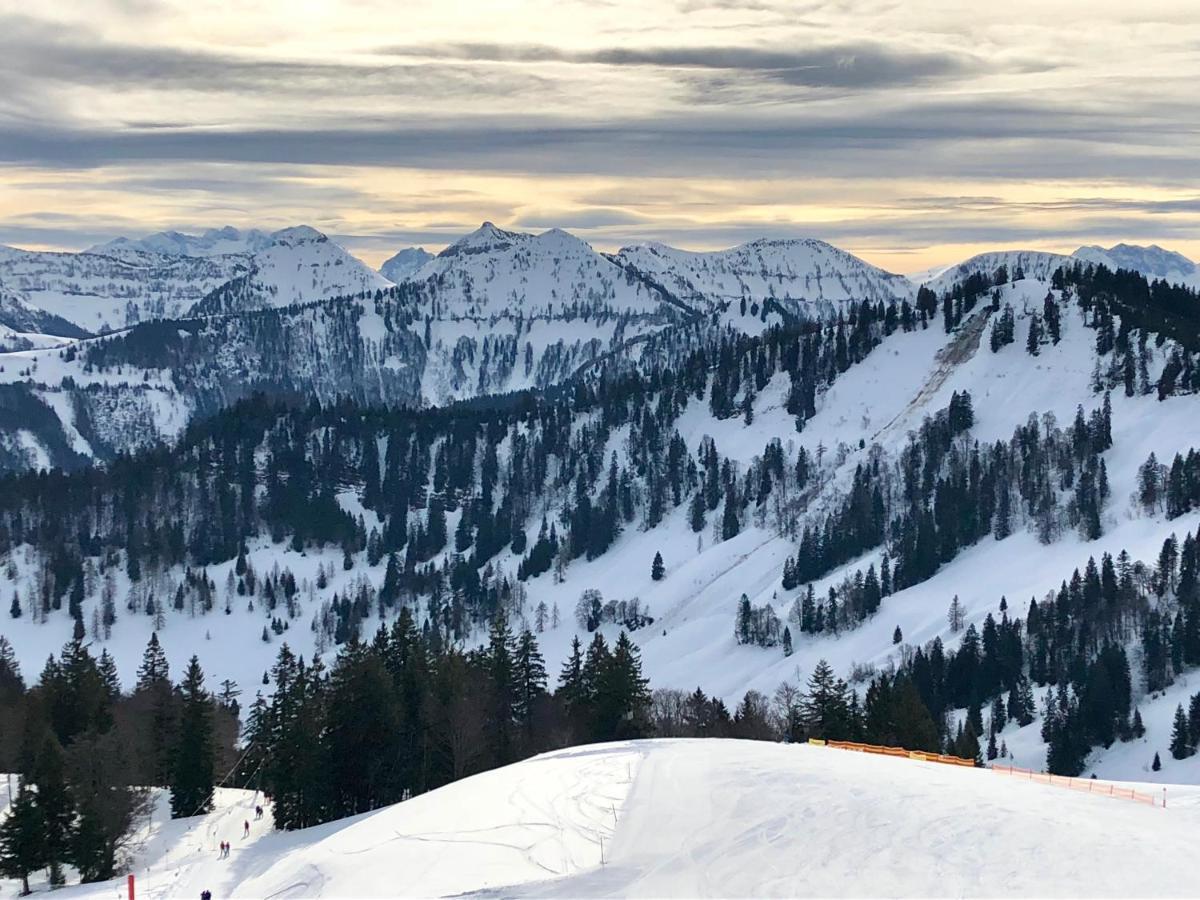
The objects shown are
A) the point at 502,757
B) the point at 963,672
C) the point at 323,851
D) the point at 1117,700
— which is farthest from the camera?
the point at 963,672

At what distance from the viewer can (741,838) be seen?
47.3 meters

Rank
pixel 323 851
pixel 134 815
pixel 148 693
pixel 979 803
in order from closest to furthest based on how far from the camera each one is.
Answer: pixel 979 803, pixel 323 851, pixel 134 815, pixel 148 693

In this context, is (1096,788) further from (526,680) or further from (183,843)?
(183,843)

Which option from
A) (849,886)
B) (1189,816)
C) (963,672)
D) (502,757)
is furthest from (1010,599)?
(849,886)

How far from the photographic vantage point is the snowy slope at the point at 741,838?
42875mm

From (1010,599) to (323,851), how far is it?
5407 inches

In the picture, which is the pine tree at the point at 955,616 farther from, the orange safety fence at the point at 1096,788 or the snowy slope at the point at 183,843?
the orange safety fence at the point at 1096,788

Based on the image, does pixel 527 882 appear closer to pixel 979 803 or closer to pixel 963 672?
pixel 979 803

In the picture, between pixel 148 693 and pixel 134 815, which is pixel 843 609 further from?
pixel 134 815

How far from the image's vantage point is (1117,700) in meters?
132

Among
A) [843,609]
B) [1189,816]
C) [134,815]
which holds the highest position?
[1189,816]

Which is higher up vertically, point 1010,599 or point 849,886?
point 849,886

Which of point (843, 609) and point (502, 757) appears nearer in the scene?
point (502, 757)

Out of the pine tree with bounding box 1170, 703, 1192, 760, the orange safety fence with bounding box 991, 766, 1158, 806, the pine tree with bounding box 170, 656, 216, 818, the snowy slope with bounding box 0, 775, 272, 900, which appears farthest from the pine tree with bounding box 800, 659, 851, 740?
the pine tree with bounding box 1170, 703, 1192, 760
